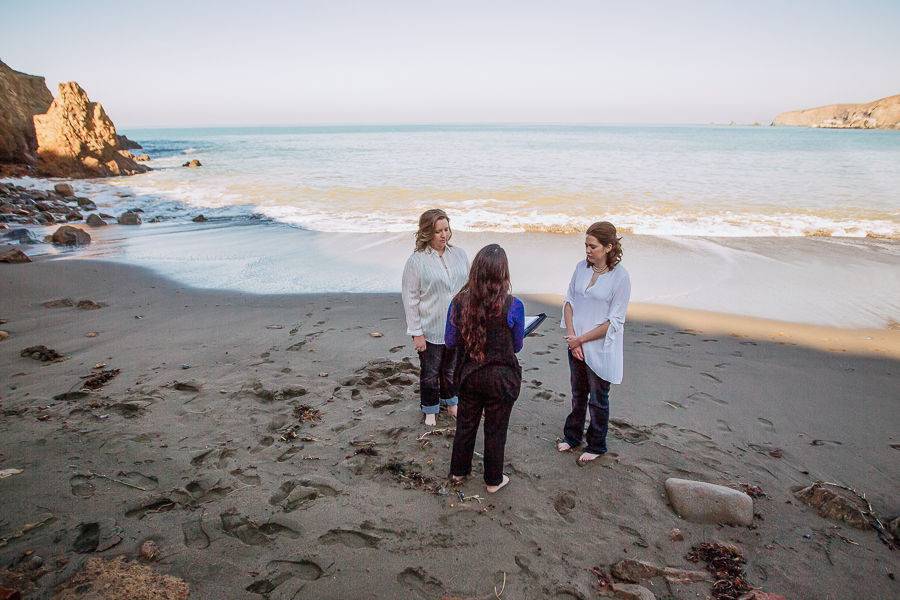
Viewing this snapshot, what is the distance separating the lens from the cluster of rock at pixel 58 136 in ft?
85.4

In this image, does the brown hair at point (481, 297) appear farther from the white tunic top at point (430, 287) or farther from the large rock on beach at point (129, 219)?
the large rock on beach at point (129, 219)

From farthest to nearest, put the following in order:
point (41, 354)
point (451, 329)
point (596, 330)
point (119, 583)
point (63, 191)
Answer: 1. point (63, 191)
2. point (41, 354)
3. point (596, 330)
4. point (451, 329)
5. point (119, 583)

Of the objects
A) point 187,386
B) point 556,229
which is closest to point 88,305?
point 187,386

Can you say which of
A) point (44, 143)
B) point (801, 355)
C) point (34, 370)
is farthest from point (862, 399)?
point (44, 143)

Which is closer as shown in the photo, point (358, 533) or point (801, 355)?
point (358, 533)

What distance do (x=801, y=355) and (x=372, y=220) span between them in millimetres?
11389

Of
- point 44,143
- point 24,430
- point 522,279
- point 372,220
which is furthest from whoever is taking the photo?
point 44,143

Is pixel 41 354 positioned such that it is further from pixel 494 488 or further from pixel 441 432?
pixel 494 488

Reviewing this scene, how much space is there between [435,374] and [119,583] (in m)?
2.40

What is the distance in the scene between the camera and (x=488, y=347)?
3002 mm

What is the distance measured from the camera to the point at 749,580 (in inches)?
105

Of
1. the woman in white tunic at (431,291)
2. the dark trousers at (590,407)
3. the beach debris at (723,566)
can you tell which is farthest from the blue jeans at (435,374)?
the beach debris at (723,566)

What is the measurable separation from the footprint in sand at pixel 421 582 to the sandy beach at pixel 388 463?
0.01 metres

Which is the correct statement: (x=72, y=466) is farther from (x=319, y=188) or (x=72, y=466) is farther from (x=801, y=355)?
(x=319, y=188)
